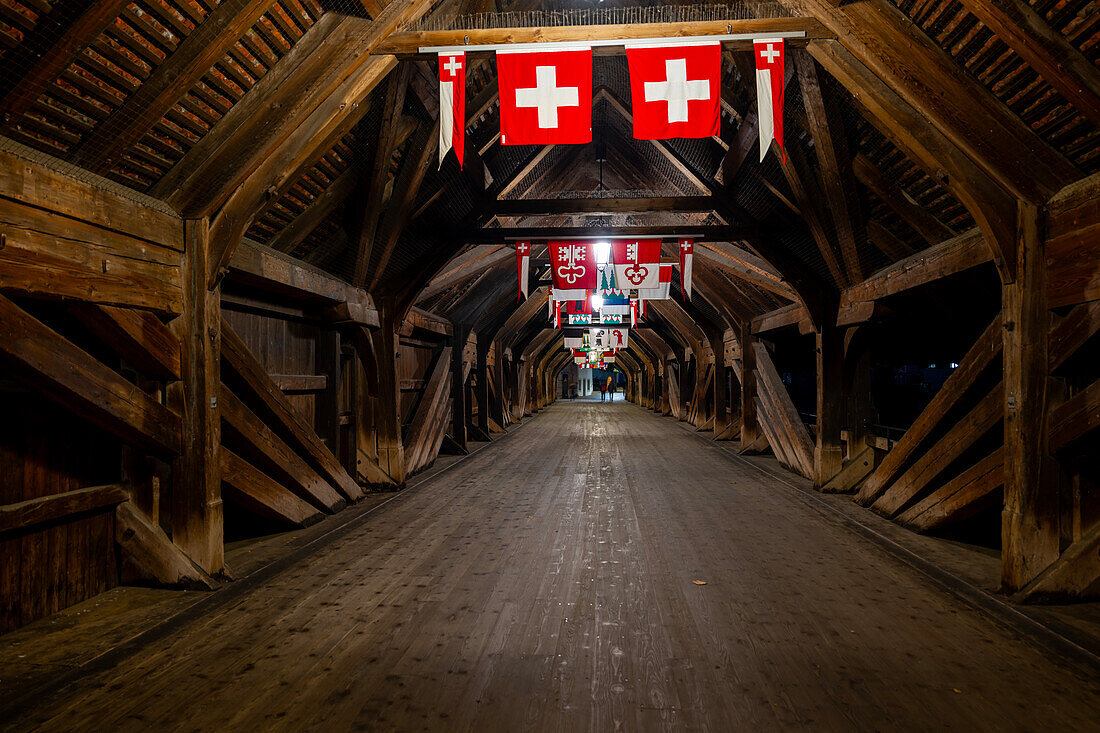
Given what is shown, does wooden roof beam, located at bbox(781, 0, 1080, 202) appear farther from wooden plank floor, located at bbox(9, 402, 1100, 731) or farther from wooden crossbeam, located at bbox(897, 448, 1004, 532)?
wooden plank floor, located at bbox(9, 402, 1100, 731)

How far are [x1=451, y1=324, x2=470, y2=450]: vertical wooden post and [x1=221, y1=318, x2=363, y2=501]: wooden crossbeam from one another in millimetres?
5028

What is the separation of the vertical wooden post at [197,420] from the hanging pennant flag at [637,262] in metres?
5.94

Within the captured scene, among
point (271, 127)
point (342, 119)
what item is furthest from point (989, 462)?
point (271, 127)

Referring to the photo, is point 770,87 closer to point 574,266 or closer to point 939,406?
point 939,406

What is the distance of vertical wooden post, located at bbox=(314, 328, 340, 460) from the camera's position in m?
7.11

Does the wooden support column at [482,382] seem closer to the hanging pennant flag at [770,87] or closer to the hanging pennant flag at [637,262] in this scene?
the hanging pennant flag at [637,262]

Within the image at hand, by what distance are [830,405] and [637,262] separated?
3460mm

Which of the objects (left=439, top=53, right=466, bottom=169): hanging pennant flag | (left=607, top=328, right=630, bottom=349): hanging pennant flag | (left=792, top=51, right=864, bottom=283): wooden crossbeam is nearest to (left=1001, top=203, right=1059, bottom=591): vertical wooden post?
(left=792, top=51, right=864, bottom=283): wooden crossbeam

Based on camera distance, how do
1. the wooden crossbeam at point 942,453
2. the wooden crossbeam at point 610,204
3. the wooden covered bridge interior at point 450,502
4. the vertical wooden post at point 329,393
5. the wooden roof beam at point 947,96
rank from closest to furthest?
the wooden covered bridge interior at point 450,502 → the wooden roof beam at point 947,96 → the wooden crossbeam at point 942,453 → the vertical wooden post at point 329,393 → the wooden crossbeam at point 610,204

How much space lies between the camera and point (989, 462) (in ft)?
15.1

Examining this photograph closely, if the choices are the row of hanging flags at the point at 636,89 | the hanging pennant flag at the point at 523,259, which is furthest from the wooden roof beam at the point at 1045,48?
the hanging pennant flag at the point at 523,259

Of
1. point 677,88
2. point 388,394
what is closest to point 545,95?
point 677,88

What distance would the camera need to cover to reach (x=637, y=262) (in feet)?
29.0

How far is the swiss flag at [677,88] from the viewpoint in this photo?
390 centimetres
